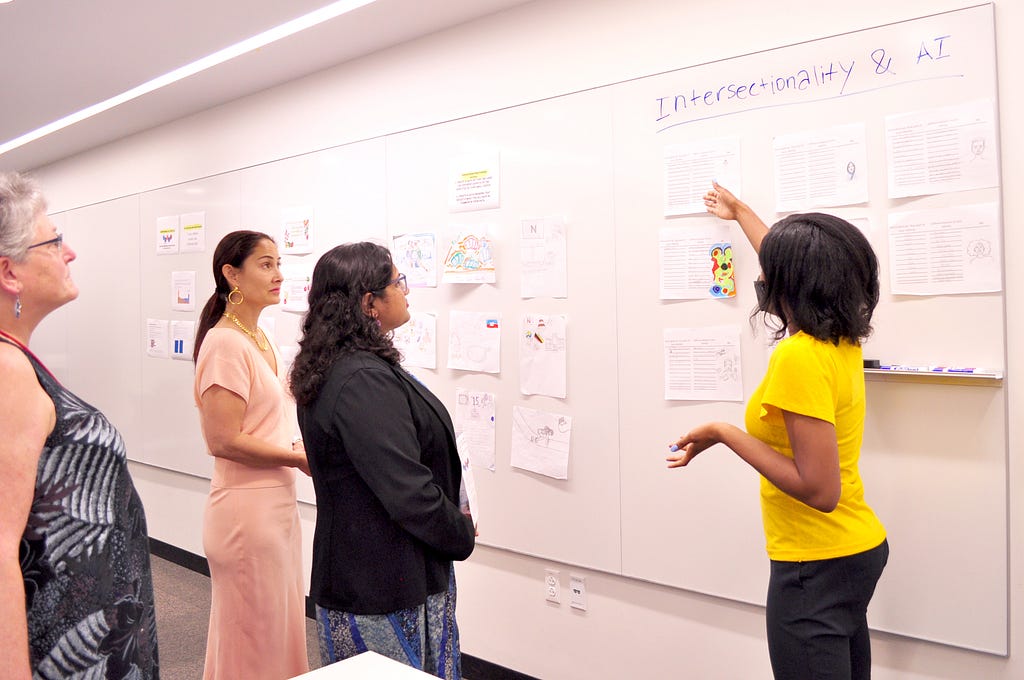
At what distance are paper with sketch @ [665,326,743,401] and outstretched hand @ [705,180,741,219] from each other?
0.34 metres

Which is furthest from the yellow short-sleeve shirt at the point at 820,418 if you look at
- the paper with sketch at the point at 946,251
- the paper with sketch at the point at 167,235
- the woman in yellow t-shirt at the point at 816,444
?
the paper with sketch at the point at 167,235

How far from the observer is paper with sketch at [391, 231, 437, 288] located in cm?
300

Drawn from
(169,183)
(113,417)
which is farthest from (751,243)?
(113,417)

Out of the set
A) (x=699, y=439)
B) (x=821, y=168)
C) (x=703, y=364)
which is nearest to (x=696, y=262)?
(x=703, y=364)

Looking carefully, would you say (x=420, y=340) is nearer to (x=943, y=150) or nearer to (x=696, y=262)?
(x=696, y=262)

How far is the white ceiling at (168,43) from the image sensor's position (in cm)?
274

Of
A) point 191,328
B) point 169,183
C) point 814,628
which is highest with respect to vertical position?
point 169,183

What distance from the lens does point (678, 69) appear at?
7.52ft

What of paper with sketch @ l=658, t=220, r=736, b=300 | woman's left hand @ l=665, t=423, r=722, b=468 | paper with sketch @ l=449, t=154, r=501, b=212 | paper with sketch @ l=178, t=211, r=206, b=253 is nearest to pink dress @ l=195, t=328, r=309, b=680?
paper with sketch @ l=449, t=154, r=501, b=212

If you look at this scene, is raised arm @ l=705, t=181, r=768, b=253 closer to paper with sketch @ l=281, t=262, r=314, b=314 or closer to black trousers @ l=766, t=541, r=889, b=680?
black trousers @ l=766, t=541, r=889, b=680

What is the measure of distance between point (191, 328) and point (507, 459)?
7.99ft

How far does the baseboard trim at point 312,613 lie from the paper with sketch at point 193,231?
1.78 m

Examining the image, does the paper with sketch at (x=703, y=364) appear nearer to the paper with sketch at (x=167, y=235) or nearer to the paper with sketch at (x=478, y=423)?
the paper with sketch at (x=478, y=423)

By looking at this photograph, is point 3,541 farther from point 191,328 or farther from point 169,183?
point 169,183
